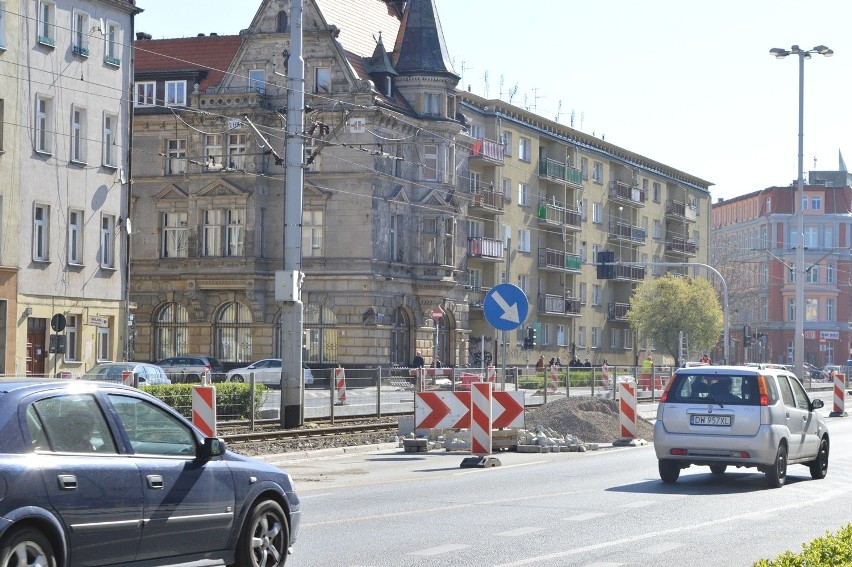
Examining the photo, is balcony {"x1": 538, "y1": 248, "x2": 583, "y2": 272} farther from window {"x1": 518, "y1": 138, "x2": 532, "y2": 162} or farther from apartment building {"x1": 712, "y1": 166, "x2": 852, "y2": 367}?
apartment building {"x1": 712, "y1": 166, "x2": 852, "y2": 367}

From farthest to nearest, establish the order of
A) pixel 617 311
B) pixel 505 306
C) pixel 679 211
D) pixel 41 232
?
pixel 679 211, pixel 617 311, pixel 41 232, pixel 505 306

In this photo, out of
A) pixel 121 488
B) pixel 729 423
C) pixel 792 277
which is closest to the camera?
pixel 121 488

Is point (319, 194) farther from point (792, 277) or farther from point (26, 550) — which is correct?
point (792, 277)

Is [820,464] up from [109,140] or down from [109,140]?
down

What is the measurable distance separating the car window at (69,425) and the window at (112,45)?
40.5m

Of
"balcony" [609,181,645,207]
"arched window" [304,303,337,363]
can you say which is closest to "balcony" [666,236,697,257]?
"balcony" [609,181,645,207]

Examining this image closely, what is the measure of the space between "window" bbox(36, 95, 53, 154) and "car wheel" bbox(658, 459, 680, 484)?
2965 cm

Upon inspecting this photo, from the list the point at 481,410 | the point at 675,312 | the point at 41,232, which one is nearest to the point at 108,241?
the point at 41,232

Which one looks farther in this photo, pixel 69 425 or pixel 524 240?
pixel 524 240

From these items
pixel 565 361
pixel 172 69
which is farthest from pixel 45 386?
pixel 565 361

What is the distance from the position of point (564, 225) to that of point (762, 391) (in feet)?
218

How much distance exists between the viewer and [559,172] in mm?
84500

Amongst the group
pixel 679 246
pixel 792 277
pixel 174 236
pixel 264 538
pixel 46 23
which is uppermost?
pixel 46 23

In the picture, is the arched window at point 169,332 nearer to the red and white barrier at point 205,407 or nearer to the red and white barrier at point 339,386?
the red and white barrier at point 339,386
